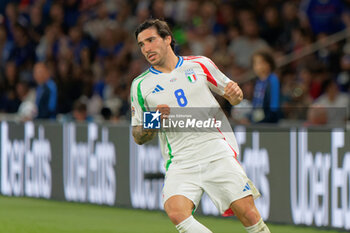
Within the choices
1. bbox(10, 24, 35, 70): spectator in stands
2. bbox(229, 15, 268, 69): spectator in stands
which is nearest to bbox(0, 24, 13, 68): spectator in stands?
bbox(10, 24, 35, 70): spectator in stands

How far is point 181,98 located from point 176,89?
0.08 meters

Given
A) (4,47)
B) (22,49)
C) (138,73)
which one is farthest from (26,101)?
(4,47)

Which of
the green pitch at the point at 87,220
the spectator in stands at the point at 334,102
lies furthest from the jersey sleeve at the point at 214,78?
the spectator in stands at the point at 334,102

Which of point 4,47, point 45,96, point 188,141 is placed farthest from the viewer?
point 4,47

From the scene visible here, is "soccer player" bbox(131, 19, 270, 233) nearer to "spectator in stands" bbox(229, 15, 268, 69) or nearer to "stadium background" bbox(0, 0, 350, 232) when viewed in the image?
"stadium background" bbox(0, 0, 350, 232)

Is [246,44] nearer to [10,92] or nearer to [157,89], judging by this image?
[10,92]

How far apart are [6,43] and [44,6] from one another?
1.25m

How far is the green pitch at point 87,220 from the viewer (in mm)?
9203

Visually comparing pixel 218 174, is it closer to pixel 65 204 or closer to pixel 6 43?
pixel 65 204

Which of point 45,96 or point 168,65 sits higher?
point 168,65

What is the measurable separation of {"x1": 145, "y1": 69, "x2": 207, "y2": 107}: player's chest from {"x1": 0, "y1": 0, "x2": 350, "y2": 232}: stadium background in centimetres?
307

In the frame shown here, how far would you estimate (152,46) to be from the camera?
628 centimetres

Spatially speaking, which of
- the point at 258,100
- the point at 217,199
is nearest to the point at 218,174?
the point at 217,199

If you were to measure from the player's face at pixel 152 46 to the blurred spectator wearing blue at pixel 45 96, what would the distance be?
6704 millimetres
